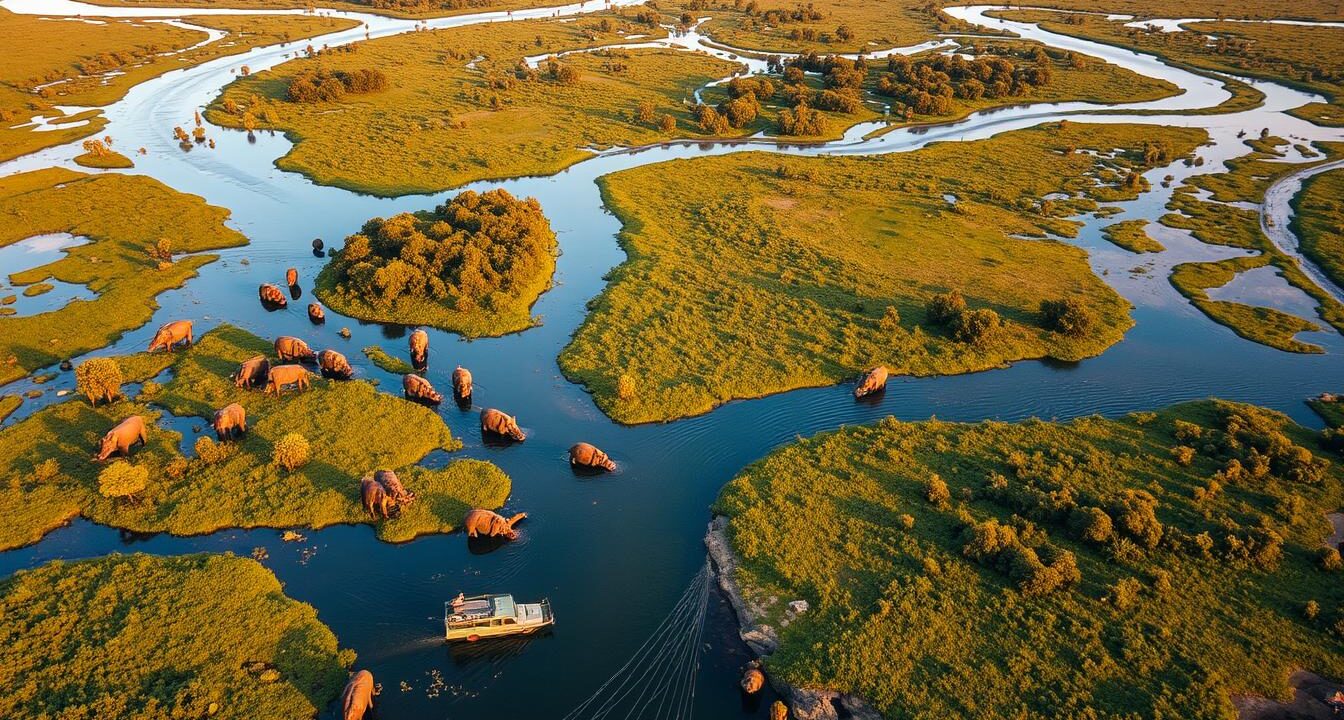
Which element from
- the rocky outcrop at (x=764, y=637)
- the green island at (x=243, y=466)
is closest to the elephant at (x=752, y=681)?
the rocky outcrop at (x=764, y=637)

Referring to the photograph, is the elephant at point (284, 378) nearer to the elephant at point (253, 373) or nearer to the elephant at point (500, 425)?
the elephant at point (253, 373)

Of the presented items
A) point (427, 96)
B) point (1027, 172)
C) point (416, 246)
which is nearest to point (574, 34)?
point (427, 96)

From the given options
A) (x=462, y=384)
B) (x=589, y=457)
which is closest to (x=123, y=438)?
(x=462, y=384)

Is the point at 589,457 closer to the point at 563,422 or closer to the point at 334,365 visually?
the point at 563,422

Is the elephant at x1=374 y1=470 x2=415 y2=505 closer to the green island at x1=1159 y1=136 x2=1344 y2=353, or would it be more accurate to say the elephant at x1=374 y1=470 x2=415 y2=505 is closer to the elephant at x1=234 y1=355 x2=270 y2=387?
the elephant at x1=234 y1=355 x2=270 y2=387

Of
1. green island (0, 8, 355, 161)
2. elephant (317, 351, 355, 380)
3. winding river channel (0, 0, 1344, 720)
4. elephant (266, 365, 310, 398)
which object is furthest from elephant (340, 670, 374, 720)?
green island (0, 8, 355, 161)

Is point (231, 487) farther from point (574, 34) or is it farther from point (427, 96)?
point (574, 34)
